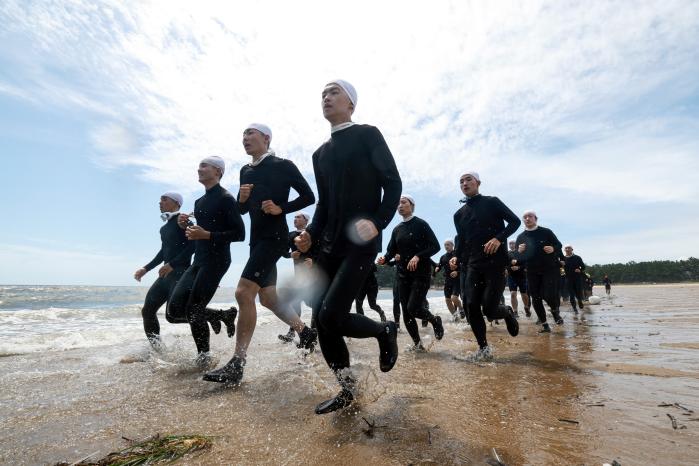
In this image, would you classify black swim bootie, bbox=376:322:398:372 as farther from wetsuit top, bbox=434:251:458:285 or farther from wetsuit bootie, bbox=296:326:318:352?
wetsuit top, bbox=434:251:458:285

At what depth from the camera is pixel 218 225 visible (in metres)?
4.53

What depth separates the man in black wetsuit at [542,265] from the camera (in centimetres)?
836

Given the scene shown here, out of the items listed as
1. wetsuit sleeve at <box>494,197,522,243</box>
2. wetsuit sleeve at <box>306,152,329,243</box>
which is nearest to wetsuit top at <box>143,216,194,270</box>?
wetsuit sleeve at <box>306,152,329,243</box>

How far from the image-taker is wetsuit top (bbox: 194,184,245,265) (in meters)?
4.38

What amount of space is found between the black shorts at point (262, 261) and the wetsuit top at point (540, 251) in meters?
6.63

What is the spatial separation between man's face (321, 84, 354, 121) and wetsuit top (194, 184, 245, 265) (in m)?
1.91

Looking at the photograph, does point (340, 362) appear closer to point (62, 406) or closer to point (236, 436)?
point (236, 436)

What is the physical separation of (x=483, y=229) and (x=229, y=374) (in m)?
3.65

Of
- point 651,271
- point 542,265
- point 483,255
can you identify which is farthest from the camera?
point 651,271

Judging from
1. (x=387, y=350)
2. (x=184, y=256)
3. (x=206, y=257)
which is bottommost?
(x=387, y=350)

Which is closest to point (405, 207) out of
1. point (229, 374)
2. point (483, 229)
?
point (483, 229)

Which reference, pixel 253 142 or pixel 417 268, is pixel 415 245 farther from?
pixel 253 142

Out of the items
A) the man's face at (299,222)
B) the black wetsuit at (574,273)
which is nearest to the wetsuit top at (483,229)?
the man's face at (299,222)

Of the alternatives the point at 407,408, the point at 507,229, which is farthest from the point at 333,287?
the point at 507,229
